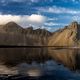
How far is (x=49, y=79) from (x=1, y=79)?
573cm

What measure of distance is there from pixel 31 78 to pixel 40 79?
1256 mm

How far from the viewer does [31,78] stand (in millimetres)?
38562

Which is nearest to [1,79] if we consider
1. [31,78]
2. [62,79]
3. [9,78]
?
[9,78]

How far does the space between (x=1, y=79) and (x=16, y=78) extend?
204 cm

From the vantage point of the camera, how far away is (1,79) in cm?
3653

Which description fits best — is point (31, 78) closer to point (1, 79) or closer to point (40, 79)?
point (40, 79)

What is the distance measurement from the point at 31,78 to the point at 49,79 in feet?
7.35

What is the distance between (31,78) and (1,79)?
3.95 m

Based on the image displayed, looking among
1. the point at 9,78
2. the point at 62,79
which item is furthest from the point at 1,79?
the point at 62,79

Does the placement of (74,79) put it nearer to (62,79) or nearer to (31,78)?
(62,79)

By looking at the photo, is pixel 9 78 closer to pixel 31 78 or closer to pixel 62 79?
pixel 31 78

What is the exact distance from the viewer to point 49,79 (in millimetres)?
37969

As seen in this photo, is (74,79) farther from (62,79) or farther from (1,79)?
(1,79)

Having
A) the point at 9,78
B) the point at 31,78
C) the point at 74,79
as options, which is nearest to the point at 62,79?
the point at 74,79
